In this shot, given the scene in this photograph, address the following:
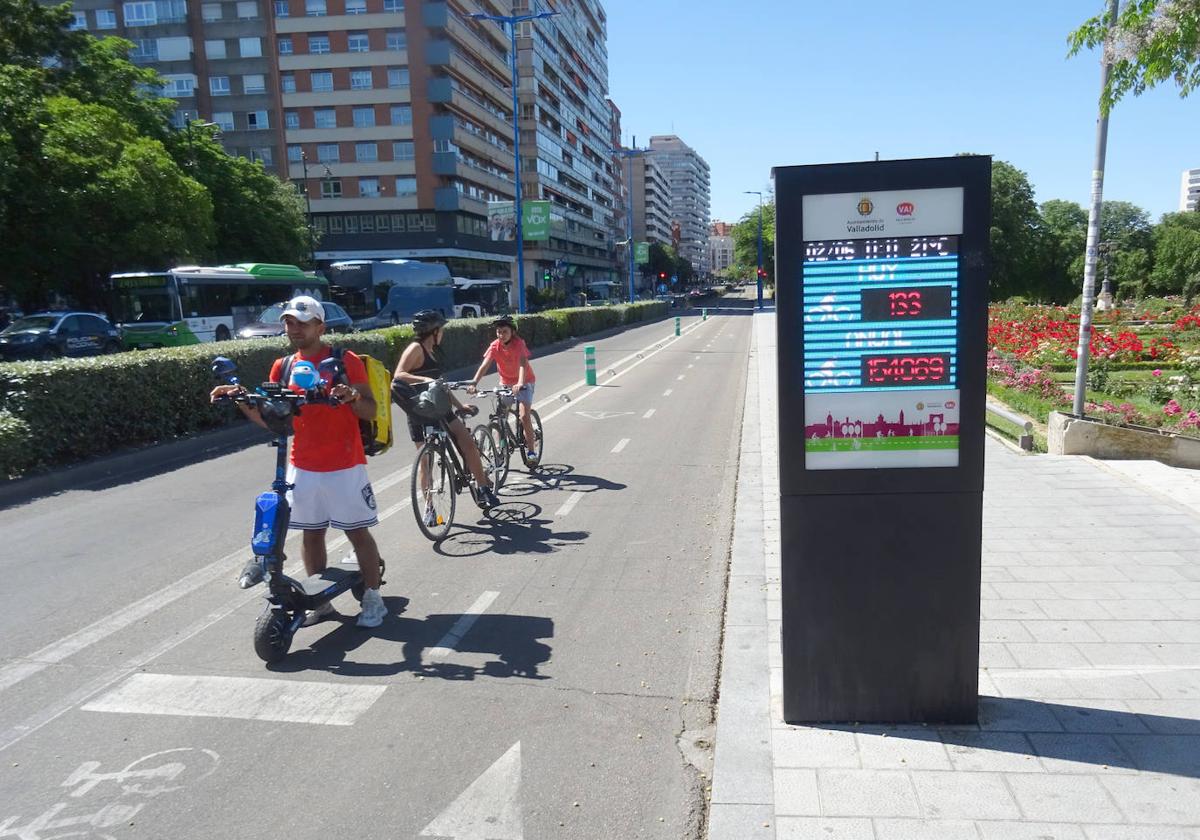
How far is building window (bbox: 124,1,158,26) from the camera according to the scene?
60250 mm

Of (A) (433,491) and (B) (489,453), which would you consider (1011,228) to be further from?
(A) (433,491)

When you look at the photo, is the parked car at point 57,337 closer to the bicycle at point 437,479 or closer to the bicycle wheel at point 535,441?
the bicycle wheel at point 535,441

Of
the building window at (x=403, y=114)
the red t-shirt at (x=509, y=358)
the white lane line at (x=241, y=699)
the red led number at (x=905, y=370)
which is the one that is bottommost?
the white lane line at (x=241, y=699)

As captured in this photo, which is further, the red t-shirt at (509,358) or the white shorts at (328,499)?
the red t-shirt at (509,358)

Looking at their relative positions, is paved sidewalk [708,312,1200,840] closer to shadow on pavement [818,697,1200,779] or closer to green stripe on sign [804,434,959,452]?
shadow on pavement [818,697,1200,779]

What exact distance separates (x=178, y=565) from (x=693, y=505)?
4366 millimetres

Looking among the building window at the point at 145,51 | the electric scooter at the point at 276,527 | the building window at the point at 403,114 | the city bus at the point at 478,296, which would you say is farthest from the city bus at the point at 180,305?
the building window at the point at 145,51

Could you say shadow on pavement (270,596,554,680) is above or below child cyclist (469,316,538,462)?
below

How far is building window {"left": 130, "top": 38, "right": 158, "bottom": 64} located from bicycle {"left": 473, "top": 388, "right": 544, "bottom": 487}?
64708mm

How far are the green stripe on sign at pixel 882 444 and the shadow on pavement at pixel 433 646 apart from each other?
1.93 m

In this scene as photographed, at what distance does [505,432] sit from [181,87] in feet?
210

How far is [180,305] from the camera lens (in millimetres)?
28328

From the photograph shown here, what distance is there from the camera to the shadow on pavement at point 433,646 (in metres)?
4.56

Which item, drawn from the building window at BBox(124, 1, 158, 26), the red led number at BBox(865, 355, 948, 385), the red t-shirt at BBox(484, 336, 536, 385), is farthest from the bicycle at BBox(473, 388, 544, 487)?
the building window at BBox(124, 1, 158, 26)
